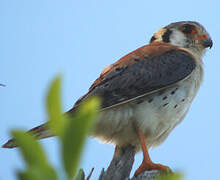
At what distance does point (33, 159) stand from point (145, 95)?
3567mm

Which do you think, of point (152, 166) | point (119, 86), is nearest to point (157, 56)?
point (119, 86)

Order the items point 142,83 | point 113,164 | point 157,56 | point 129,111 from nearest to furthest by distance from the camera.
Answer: point 113,164, point 129,111, point 142,83, point 157,56

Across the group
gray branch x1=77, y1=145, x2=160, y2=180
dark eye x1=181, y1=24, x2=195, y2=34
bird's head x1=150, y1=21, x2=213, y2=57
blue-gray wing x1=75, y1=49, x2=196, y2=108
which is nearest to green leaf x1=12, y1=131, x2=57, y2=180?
gray branch x1=77, y1=145, x2=160, y2=180

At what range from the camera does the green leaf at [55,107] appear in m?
0.45

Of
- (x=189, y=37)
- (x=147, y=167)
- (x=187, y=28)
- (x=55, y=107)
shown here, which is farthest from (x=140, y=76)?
(x=55, y=107)

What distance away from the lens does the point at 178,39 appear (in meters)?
5.27

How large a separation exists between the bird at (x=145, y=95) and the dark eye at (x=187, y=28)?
0.50m

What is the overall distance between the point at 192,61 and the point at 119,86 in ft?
3.63

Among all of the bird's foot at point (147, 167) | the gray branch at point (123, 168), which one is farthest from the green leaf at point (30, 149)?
the bird's foot at point (147, 167)

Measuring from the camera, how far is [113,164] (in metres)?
3.51

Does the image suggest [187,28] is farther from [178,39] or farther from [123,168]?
[123,168]

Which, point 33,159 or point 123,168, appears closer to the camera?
point 33,159

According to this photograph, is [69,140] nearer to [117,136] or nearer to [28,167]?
[28,167]

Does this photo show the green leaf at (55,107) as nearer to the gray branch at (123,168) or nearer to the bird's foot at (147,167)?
the gray branch at (123,168)
